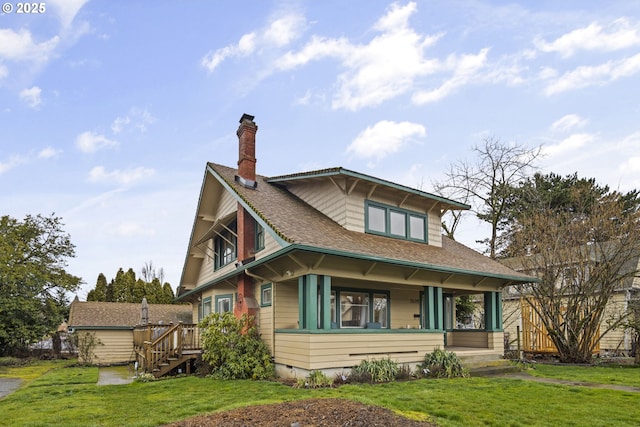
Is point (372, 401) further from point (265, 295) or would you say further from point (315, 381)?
point (265, 295)

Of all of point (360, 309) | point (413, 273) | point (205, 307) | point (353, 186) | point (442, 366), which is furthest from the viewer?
point (205, 307)

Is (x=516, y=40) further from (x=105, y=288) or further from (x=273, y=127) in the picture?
(x=105, y=288)

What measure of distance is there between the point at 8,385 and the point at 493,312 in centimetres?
1557

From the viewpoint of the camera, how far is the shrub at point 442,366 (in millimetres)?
12262

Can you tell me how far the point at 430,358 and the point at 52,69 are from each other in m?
14.7

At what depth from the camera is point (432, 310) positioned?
1357 cm

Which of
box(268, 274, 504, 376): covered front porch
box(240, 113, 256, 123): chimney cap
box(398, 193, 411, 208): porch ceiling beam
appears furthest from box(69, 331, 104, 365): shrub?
box(398, 193, 411, 208): porch ceiling beam

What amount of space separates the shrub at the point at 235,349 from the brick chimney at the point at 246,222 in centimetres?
78

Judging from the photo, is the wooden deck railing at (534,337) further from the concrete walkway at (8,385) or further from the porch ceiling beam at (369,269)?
the concrete walkway at (8,385)

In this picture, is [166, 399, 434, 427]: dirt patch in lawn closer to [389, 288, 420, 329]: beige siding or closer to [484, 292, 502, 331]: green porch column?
[389, 288, 420, 329]: beige siding

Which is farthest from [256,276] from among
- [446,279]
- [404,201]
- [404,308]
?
[446,279]

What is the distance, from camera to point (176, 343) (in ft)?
48.3

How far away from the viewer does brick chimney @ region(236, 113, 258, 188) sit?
51.3ft

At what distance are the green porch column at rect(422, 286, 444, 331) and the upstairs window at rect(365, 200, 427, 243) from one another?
2040 millimetres
